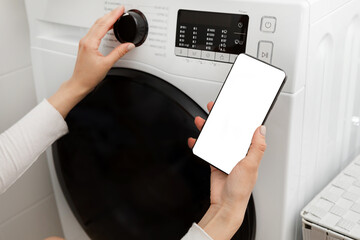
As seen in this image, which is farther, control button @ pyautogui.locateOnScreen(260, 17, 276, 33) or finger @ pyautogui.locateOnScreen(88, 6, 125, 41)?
finger @ pyautogui.locateOnScreen(88, 6, 125, 41)

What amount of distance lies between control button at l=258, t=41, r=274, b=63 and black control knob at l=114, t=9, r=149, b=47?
195mm

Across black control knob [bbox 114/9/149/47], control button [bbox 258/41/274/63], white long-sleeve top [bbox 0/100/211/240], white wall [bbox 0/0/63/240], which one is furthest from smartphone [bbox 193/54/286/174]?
white wall [bbox 0/0/63/240]

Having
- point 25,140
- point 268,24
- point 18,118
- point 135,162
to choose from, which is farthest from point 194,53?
→ point 18,118

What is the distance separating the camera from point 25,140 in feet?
2.61

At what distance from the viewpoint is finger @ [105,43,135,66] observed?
2.37ft

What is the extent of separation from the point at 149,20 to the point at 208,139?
0.22 m

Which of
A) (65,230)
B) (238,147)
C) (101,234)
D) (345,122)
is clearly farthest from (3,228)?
(345,122)

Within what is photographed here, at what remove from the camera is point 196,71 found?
27.1 inches

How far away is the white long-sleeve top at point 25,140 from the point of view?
787 millimetres

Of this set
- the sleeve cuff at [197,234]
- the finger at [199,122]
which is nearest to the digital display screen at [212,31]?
the finger at [199,122]

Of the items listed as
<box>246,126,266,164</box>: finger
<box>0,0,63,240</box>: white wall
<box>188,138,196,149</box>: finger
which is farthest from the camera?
<box>0,0,63,240</box>: white wall

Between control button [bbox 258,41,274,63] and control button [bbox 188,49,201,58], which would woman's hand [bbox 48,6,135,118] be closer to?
control button [bbox 188,49,201,58]

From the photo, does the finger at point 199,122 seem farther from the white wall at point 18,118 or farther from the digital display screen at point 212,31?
the white wall at point 18,118

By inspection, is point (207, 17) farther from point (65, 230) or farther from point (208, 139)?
point (65, 230)
